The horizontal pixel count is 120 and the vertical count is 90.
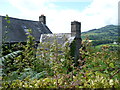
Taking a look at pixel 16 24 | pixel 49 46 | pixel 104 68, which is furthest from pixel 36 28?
pixel 104 68

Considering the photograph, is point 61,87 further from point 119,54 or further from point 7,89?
point 119,54

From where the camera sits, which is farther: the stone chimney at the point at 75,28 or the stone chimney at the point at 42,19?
the stone chimney at the point at 42,19

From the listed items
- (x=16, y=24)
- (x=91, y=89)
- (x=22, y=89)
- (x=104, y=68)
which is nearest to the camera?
(x=91, y=89)

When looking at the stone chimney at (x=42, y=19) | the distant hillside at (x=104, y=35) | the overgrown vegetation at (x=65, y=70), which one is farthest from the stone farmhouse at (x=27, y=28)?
the overgrown vegetation at (x=65, y=70)

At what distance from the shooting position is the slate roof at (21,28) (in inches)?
825

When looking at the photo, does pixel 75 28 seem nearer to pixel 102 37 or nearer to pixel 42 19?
pixel 102 37

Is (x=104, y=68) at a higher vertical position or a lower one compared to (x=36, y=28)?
lower

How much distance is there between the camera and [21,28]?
23891 mm

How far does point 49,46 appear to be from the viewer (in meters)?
5.29

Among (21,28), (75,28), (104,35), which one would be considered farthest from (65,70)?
(104,35)

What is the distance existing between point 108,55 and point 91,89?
257cm

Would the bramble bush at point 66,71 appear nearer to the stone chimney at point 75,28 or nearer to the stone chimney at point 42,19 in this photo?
the stone chimney at point 75,28

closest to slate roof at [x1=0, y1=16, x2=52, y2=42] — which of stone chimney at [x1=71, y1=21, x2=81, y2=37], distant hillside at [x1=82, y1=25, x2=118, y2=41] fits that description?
stone chimney at [x1=71, y1=21, x2=81, y2=37]

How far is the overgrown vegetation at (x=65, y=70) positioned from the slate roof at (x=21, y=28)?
15464mm
